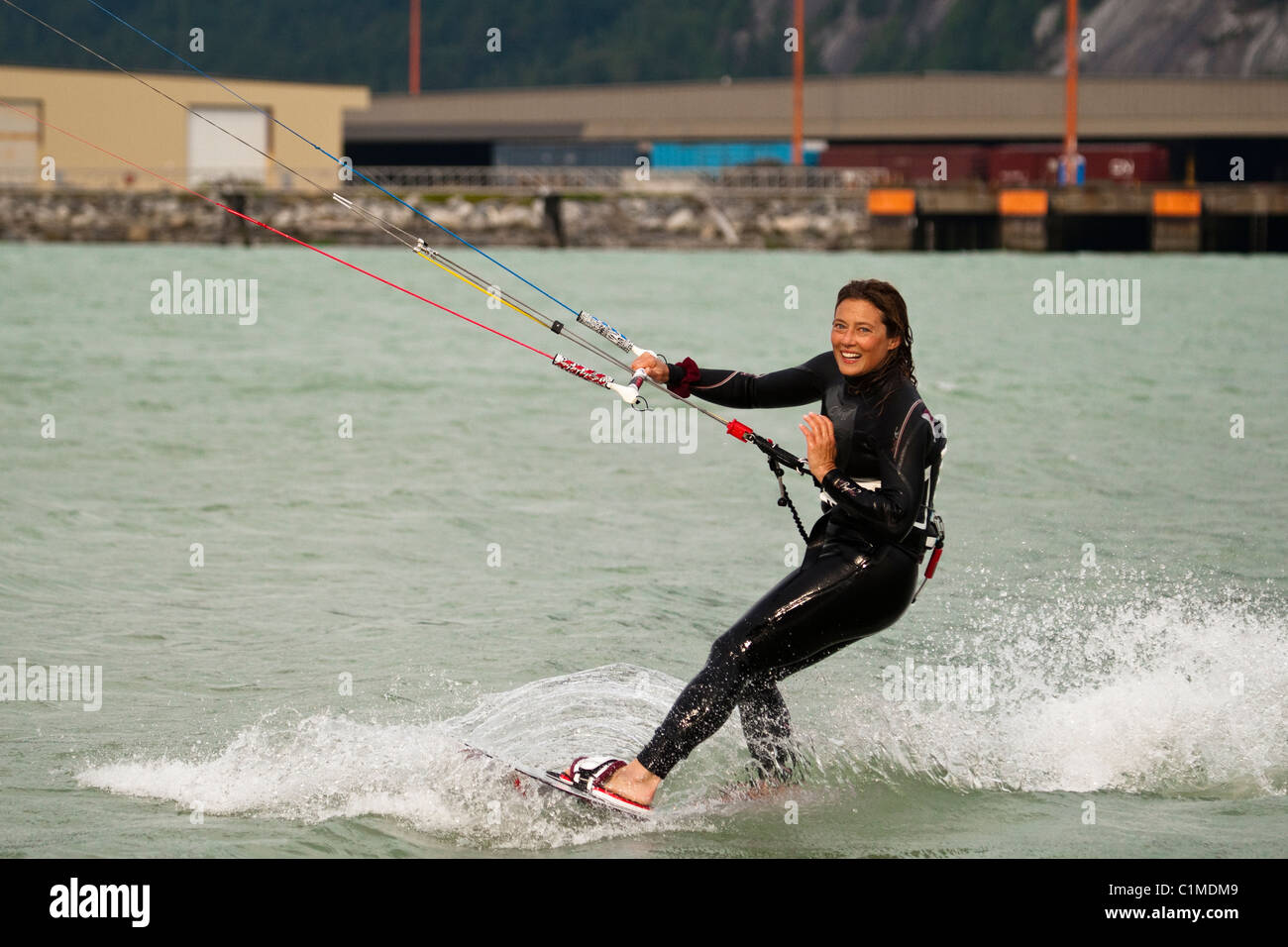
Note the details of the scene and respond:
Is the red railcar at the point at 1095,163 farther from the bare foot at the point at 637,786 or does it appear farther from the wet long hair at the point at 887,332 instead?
the bare foot at the point at 637,786

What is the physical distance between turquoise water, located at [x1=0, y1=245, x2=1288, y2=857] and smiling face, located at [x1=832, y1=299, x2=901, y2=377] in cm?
196

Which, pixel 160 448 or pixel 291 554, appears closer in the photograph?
pixel 291 554

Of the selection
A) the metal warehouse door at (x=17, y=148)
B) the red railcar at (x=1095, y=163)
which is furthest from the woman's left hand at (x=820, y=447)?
the red railcar at (x=1095, y=163)

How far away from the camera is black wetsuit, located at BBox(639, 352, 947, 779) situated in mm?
6102

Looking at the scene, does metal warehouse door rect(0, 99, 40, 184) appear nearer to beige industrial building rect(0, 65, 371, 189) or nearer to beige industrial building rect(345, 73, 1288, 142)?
beige industrial building rect(0, 65, 371, 189)

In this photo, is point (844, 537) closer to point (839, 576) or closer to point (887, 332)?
point (839, 576)

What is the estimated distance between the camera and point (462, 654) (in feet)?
32.0

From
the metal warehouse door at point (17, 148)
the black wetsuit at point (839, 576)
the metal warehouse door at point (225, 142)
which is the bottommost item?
the black wetsuit at point (839, 576)

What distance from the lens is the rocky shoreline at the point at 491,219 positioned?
61.6 meters

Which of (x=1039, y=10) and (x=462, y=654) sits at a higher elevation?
(x=1039, y=10)

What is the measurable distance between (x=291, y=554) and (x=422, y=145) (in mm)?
93802

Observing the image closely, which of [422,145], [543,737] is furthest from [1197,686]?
[422,145]
